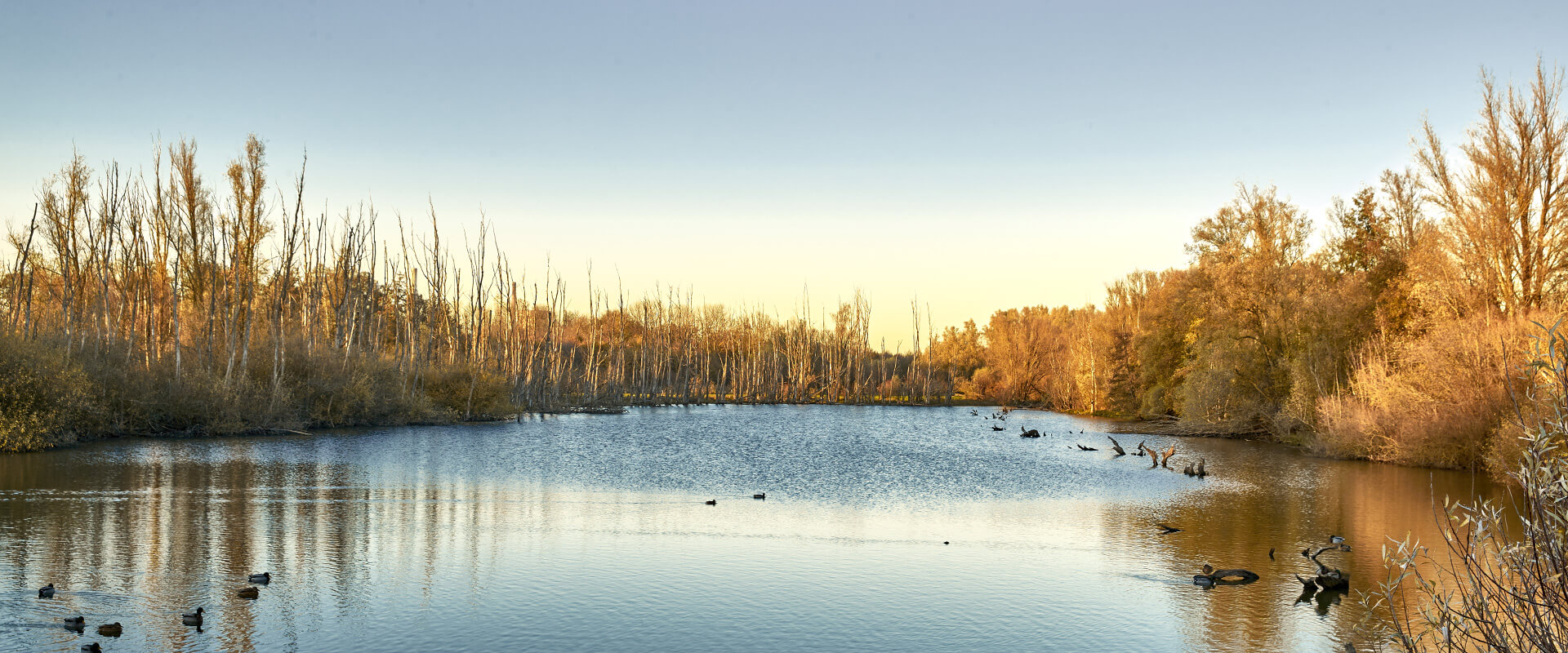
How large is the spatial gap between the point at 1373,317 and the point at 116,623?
3939 cm

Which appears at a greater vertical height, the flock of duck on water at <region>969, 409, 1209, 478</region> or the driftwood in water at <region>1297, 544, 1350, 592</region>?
the flock of duck on water at <region>969, 409, 1209, 478</region>

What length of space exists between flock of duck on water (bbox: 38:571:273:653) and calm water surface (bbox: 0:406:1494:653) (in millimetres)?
74

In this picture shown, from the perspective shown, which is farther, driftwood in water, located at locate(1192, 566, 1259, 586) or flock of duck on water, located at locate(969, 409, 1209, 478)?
flock of duck on water, located at locate(969, 409, 1209, 478)

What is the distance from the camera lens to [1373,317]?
1411 inches

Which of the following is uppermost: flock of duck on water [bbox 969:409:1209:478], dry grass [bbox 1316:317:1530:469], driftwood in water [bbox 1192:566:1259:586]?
dry grass [bbox 1316:317:1530:469]

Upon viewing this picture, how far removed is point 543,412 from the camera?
54.4 metres

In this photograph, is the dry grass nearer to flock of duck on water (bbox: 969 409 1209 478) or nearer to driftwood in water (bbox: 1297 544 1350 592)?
flock of duck on water (bbox: 969 409 1209 478)

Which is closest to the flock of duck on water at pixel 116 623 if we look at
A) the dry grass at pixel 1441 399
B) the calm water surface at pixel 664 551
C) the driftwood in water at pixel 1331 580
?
the calm water surface at pixel 664 551

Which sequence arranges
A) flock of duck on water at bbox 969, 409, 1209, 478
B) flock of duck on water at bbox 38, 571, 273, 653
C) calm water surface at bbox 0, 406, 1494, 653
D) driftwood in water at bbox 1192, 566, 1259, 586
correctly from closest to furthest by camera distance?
flock of duck on water at bbox 38, 571, 273, 653 < calm water surface at bbox 0, 406, 1494, 653 < driftwood in water at bbox 1192, 566, 1259, 586 < flock of duck on water at bbox 969, 409, 1209, 478

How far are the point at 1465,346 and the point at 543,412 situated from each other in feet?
143

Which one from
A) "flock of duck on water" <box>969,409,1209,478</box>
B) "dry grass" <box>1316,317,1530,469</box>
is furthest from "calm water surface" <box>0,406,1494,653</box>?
"dry grass" <box>1316,317,1530,469</box>

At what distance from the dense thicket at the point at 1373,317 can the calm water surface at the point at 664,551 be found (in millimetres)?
2995

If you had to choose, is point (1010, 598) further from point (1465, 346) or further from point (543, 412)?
point (543, 412)

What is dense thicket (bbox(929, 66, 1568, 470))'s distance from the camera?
2519cm
